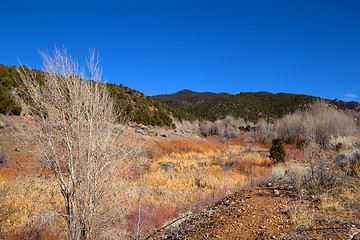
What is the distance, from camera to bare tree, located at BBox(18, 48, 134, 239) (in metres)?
3.93

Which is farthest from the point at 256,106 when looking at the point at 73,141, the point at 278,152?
the point at 73,141

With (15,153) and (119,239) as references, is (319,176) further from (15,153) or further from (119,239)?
(15,153)

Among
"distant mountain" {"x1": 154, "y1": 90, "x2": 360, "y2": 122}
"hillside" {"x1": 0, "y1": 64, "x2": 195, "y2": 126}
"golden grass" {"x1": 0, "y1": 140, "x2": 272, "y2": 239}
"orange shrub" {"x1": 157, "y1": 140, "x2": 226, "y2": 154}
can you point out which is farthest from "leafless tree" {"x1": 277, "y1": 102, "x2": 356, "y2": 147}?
"distant mountain" {"x1": 154, "y1": 90, "x2": 360, "y2": 122}

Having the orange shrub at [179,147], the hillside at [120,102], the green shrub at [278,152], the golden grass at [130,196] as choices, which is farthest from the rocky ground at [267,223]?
the orange shrub at [179,147]

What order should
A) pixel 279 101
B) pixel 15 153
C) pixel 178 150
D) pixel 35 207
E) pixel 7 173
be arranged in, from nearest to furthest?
1. pixel 35 207
2. pixel 7 173
3. pixel 15 153
4. pixel 178 150
5. pixel 279 101

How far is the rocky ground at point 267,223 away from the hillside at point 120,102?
3.23 m

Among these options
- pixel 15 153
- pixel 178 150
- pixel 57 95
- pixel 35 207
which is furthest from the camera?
pixel 178 150

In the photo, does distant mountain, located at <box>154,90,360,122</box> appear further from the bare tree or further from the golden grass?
the bare tree

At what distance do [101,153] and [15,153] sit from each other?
11.1 m

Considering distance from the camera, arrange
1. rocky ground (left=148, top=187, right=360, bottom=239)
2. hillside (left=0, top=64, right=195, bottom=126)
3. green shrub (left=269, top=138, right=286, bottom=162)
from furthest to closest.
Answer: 1. green shrub (left=269, top=138, right=286, bottom=162)
2. hillside (left=0, top=64, right=195, bottom=126)
3. rocky ground (left=148, top=187, right=360, bottom=239)

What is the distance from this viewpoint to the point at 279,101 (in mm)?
75500

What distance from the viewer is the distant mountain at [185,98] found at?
93312mm

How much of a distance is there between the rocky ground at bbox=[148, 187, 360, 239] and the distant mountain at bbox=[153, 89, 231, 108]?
84.0 m

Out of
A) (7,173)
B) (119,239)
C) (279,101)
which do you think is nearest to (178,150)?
(7,173)
